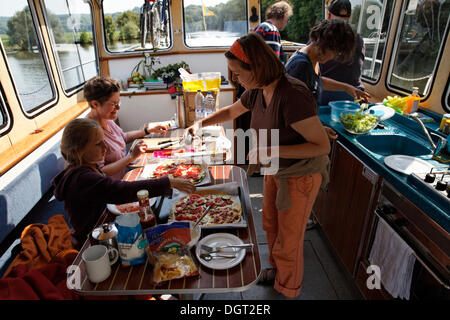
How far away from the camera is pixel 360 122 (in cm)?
218

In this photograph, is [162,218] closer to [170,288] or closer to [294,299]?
[170,288]

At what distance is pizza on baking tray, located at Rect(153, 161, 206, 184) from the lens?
6.00 feet

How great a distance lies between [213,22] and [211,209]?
3842 mm

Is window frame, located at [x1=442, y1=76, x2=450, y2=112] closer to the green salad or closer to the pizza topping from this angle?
the green salad

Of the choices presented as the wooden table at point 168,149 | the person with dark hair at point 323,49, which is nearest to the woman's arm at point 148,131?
the wooden table at point 168,149

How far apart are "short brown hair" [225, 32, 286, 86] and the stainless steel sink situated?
3.60 feet

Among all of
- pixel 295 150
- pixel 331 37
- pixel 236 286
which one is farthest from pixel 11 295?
pixel 331 37

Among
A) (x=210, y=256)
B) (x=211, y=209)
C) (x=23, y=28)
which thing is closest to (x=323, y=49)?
(x=211, y=209)

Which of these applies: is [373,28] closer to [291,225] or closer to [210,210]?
[291,225]

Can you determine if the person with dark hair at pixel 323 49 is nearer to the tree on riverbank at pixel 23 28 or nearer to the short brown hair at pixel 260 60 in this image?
the short brown hair at pixel 260 60

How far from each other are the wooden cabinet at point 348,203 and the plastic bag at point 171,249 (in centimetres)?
130

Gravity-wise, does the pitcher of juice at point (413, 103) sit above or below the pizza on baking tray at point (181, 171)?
above

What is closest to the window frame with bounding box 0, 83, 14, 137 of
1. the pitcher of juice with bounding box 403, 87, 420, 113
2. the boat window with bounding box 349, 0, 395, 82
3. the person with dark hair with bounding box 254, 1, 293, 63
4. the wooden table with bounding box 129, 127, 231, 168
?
the wooden table with bounding box 129, 127, 231, 168

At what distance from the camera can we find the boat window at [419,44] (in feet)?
7.64
